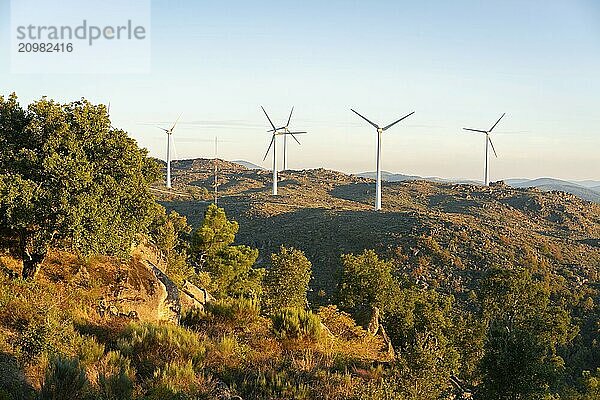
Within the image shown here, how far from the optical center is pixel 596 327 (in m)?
49.8

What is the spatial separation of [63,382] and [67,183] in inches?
313

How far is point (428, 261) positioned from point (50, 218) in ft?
179

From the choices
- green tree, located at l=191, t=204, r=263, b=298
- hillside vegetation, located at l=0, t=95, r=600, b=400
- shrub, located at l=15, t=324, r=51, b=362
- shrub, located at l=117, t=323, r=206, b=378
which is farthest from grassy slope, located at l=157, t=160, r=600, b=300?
shrub, located at l=15, t=324, r=51, b=362

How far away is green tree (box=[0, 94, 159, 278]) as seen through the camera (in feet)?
48.1

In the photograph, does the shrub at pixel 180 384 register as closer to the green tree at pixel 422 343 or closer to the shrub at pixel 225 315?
the shrub at pixel 225 315

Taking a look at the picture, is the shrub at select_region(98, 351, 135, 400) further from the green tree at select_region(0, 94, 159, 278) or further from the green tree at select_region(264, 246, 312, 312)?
the green tree at select_region(264, 246, 312, 312)

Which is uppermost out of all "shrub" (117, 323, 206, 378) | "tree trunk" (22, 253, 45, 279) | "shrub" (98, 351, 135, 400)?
"tree trunk" (22, 253, 45, 279)

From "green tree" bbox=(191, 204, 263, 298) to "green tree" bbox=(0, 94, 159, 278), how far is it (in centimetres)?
2266

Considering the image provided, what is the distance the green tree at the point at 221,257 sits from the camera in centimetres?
3969

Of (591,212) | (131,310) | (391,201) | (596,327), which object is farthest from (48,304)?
(591,212)

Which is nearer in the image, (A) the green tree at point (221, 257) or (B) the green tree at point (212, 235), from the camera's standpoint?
(A) the green tree at point (221, 257)

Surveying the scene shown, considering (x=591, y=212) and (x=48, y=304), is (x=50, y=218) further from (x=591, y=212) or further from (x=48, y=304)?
(x=591, y=212)

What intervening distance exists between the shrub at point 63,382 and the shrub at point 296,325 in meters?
6.75

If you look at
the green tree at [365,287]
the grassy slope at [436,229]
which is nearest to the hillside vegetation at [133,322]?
the green tree at [365,287]
